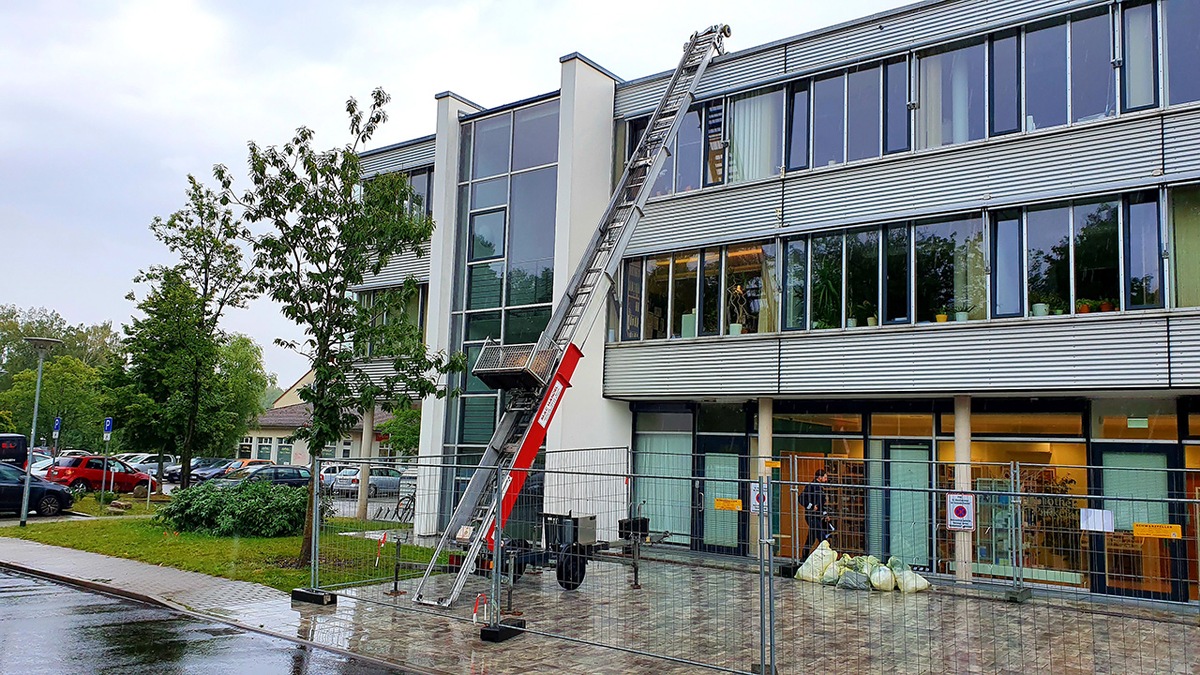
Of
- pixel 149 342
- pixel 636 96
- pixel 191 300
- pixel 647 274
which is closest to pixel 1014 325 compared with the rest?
pixel 647 274

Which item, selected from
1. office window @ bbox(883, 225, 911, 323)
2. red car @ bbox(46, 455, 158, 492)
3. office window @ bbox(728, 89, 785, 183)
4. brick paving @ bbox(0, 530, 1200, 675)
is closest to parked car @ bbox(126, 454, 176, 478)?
red car @ bbox(46, 455, 158, 492)

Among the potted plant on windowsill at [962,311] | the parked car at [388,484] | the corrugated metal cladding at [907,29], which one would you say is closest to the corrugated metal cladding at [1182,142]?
the corrugated metal cladding at [907,29]

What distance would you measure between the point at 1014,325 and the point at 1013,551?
404 centimetres

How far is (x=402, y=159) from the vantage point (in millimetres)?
24078

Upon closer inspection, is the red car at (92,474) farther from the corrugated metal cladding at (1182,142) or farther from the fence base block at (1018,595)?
the corrugated metal cladding at (1182,142)

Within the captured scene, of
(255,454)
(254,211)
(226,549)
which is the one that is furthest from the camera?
(255,454)

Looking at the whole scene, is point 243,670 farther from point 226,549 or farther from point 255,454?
point 255,454

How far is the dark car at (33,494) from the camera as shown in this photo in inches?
895

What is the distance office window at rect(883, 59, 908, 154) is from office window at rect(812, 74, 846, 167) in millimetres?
798

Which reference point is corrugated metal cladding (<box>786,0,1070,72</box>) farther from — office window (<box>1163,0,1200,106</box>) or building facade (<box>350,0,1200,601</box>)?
office window (<box>1163,0,1200,106</box>)

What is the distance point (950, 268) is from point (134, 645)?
43.1 feet

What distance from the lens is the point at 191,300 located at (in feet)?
88.1

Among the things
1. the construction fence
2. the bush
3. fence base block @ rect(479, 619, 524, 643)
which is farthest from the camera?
the bush

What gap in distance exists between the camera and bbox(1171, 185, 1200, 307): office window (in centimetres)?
1313
